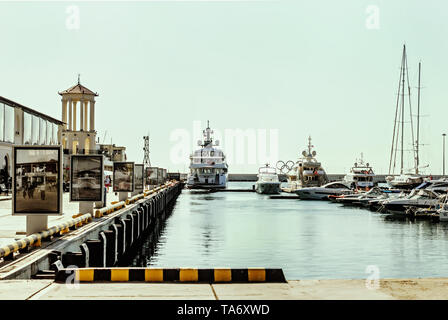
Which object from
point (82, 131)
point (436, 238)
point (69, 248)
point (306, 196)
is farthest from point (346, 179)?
point (69, 248)

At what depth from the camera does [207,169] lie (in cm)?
11694

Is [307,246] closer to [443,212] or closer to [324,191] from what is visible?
[443,212]

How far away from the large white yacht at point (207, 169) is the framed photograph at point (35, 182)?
3900 inches

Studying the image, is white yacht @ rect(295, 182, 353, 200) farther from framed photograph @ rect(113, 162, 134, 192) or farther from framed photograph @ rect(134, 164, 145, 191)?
Answer: framed photograph @ rect(113, 162, 134, 192)

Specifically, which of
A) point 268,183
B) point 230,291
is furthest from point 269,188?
point 230,291

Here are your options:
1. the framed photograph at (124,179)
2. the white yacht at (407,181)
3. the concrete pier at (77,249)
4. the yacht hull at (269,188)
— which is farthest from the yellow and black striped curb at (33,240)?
the yacht hull at (269,188)

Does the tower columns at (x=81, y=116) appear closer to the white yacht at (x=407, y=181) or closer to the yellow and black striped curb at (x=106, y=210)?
the white yacht at (x=407, y=181)

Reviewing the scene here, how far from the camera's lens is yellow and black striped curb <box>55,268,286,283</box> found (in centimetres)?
1098

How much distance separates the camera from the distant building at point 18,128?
49900 mm

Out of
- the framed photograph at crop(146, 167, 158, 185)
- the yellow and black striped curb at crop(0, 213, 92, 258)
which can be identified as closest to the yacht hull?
the framed photograph at crop(146, 167, 158, 185)

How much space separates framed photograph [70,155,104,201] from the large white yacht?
3636 inches
